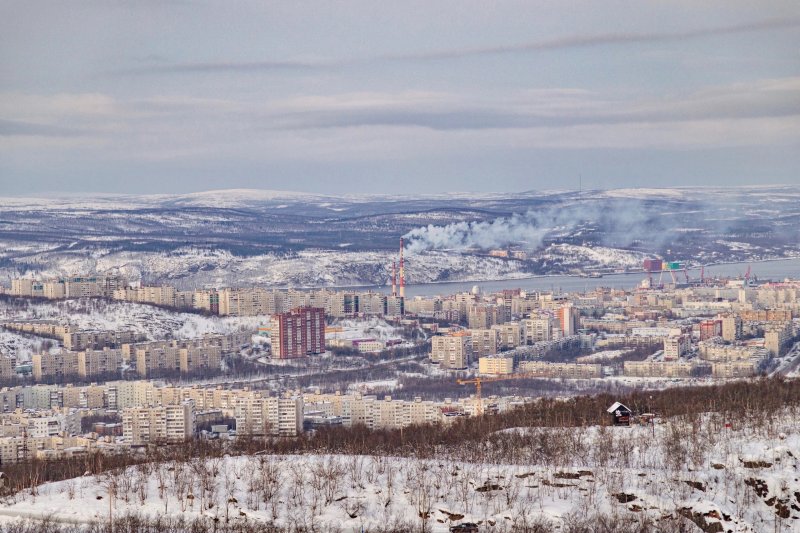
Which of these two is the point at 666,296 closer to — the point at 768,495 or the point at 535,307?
the point at 535,307

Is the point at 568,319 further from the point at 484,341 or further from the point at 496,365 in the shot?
the point at 496,365

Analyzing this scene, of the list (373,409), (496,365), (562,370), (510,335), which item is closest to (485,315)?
(510,335)

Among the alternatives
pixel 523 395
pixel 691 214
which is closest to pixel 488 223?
pixel 691 214

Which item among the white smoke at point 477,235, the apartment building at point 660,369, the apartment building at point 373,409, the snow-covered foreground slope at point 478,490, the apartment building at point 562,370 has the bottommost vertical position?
the white smoke at point 477,235

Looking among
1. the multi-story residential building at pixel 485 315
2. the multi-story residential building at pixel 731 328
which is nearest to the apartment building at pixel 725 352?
the multi-story residential building at pixel 731 328

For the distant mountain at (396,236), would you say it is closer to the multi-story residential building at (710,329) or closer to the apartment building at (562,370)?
the multi-story residential building at (710,329)

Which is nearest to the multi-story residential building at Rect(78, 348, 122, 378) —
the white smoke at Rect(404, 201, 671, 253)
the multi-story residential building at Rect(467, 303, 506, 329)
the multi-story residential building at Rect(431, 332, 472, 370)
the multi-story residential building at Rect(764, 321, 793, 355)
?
the multi-story residential building at Rect(431, 332, 472, 370)
